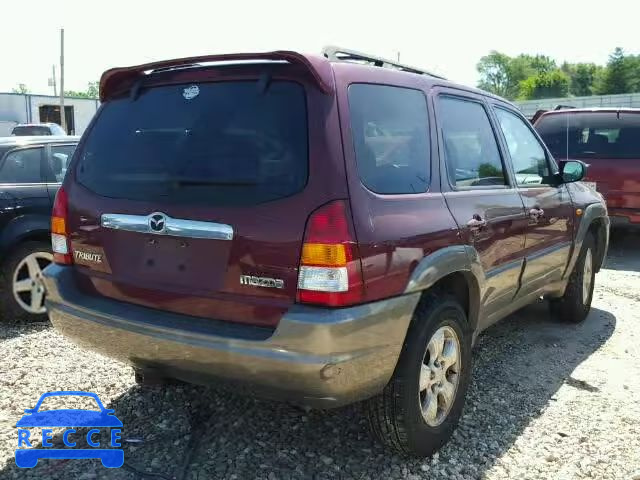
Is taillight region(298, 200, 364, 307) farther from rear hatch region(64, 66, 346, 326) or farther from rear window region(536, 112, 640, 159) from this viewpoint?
rear window region(536, 112, 640, 159)

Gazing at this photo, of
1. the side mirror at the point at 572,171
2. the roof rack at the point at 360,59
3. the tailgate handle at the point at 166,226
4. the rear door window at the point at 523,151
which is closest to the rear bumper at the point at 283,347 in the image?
the tailgate handle at the point at 166,226

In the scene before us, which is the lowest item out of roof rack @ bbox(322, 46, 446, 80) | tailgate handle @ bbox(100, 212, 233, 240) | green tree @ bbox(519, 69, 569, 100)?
tailgate handle @ bbox(100, 212, 233, 240)

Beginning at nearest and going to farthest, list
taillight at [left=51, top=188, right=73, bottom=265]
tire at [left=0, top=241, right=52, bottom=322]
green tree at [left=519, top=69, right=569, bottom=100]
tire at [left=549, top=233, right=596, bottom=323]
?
taillight at [left=51, top=188, right=73, bottom=265] < tire at [left=0, top=241, right=52, bottom=322] < tire at [left=549, top=233, right=596, bottom=323] < green tree at [left=519, top=69, right=569, bottom=100]

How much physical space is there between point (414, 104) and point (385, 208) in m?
0.77

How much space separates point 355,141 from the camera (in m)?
2.55

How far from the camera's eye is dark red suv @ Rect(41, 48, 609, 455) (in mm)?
2408

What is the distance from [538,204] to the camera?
4.15 meters

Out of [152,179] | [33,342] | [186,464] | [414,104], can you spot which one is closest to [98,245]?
[152,179]

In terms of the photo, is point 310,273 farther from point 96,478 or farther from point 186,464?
point 96,478

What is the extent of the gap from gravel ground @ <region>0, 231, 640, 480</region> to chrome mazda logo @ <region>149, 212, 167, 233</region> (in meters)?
Answer: 1.15

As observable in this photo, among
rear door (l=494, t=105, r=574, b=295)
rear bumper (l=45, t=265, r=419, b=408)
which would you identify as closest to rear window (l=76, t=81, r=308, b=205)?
rear bumper (l=45, t=265, r=419, b=408)

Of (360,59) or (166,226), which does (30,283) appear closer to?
(166,226)

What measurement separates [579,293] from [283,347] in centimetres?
365

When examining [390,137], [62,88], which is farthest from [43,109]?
[390,137]
